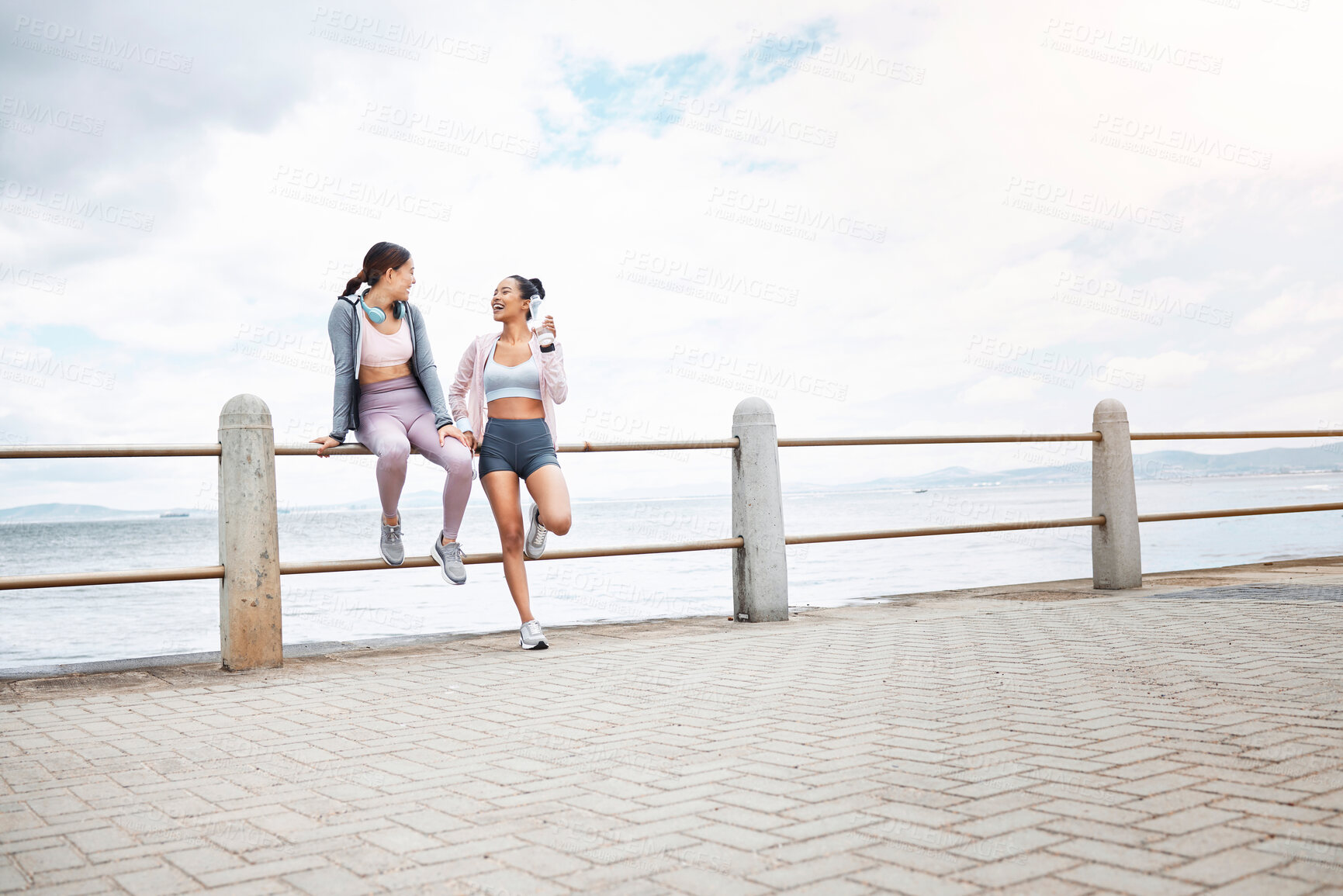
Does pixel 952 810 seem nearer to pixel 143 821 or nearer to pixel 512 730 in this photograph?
pixel 512 730

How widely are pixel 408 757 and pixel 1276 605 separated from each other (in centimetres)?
511

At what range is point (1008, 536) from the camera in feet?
102

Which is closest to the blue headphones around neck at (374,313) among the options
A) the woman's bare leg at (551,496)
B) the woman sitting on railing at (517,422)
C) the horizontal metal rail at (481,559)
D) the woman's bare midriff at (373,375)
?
the woman's bare midriff at (373,375)

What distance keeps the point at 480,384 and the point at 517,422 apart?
30 cm

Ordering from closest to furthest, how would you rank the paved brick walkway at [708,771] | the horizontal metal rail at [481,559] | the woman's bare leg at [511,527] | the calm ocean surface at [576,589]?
the paved brick walkway at [708,771] → the horizontal metal rail at [481,559] → the woman's bare leg at [511,527] → the calm ocean surface at [576,589]

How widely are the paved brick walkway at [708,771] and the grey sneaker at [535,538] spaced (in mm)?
657

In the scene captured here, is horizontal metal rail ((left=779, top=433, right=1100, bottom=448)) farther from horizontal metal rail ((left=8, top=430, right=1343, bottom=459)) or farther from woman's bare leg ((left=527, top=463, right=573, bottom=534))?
woman's bare leg ((left=527, top=463, right=573, bottom=534))

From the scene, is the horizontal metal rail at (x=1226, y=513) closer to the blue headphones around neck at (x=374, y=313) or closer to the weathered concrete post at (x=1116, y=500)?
the weathered concrete post at (x=1116, y=500)

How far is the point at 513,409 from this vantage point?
545cm

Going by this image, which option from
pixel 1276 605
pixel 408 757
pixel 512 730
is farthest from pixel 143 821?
pixel 1276 605

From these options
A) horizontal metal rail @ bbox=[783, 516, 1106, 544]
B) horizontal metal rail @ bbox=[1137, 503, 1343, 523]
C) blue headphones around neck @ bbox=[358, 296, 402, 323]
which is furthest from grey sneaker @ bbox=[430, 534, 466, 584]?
horizontal metal rail @ bbox=[1137, 503, 1343, 523]

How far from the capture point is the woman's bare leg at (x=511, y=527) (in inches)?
210

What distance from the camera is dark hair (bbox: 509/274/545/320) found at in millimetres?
5578

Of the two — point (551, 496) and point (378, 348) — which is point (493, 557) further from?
point (378, 348)
